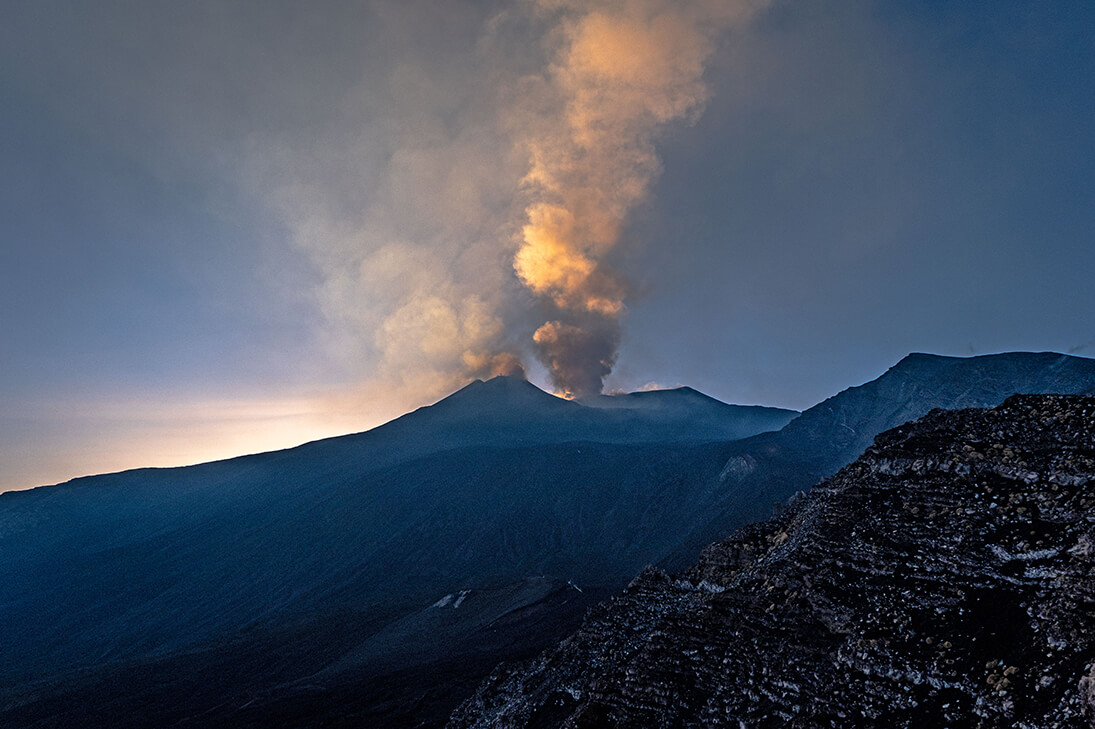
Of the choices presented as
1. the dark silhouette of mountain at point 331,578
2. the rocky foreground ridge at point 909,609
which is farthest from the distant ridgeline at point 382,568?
the rocky foreground ridge at point 909,609

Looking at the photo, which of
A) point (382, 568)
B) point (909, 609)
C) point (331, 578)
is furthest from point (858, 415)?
point (909, 609)

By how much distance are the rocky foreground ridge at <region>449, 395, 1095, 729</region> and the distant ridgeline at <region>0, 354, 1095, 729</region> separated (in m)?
31.7

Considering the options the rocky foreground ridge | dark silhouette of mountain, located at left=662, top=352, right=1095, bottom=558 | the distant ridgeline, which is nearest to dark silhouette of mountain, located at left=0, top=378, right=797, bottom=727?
the distant ridgeline

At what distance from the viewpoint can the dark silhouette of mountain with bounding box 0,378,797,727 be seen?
230ft

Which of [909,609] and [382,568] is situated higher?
[909,609]

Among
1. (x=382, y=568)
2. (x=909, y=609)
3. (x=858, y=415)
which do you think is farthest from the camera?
(x=858, y=415)

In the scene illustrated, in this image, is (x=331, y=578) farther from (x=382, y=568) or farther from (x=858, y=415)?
(x=858, y=415)

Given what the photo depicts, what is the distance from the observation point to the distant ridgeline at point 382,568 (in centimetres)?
6538

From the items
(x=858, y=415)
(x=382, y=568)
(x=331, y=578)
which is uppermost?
(x=858, y=415)

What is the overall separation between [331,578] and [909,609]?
133055mm

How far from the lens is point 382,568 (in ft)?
430

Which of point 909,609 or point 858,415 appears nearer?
point 909,609

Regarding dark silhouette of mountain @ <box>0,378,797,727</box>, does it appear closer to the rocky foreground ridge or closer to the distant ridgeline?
the distant ridgeline

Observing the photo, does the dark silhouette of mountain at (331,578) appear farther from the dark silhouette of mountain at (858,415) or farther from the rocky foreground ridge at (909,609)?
the rocky foreground ridge at (909,609)
